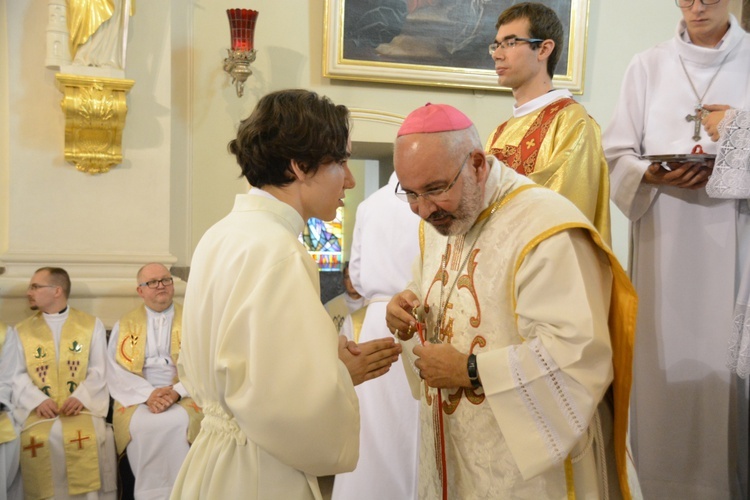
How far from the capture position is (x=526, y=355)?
2270 millimetres

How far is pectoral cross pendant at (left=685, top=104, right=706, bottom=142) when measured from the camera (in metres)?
3.61

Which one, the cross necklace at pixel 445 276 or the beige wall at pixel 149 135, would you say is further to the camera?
the beige wall at pixel 149 135

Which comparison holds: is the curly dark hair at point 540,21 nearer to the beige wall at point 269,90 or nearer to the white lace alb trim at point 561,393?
the white lace alb trim at point 561,393

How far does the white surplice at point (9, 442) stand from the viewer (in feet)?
14.7

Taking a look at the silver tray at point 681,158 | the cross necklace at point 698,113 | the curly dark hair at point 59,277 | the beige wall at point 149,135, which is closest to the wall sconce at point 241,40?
the beige wall at point 149,135

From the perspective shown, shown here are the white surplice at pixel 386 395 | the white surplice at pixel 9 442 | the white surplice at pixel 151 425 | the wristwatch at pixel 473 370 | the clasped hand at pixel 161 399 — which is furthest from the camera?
the clasped hand at pixel 161 399

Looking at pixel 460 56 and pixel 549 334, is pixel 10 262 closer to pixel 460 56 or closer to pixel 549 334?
pixel 460 56

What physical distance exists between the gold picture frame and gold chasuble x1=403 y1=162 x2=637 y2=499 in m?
3.83

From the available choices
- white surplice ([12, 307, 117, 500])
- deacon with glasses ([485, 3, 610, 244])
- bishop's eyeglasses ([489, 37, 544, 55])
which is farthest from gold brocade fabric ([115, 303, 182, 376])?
bishop's eyeglasses ([489, 37, 544, 55])

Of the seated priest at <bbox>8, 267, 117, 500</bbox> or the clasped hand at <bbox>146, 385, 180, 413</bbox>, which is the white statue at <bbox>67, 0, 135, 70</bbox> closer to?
the seated priest at <bbox>8, 267, 117, 500</bbox>

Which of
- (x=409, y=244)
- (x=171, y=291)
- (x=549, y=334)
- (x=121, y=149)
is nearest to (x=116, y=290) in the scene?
(x=171, y=291)

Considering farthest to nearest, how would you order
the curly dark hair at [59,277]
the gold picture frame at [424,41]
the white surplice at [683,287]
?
1. the gold picture frame at [424,41]
2. the curly dark hair at [59,277]
3. the white surplice at [683,287]

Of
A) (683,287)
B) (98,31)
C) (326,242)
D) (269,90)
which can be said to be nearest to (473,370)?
(683,287)

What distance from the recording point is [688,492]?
360 cm
